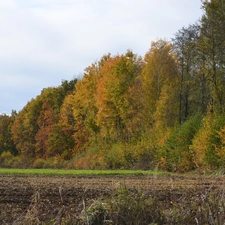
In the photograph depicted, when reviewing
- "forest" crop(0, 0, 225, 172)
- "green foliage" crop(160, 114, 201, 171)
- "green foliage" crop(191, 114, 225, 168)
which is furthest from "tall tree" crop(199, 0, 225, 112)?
"green foliage" crop(191, 114, 225, 168)

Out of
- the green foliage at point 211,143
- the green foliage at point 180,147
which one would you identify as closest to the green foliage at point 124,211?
the green foliage at point 211,143

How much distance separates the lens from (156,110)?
4497cm

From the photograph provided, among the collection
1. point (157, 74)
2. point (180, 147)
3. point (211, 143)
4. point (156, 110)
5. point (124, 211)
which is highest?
point (157, 74)

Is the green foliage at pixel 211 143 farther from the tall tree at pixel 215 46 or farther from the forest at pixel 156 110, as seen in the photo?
the tall tree at pixel 215 46

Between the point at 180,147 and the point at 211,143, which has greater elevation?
the point at 211,143

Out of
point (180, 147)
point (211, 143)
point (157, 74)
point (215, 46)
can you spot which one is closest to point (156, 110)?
point (157, 74)

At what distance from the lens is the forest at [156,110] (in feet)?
114

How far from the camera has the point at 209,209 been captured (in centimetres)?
669

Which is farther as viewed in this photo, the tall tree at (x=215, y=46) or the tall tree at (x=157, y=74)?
the tall tree at (x=157, y=74)

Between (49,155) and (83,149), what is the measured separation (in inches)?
372

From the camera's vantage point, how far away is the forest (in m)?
34.7

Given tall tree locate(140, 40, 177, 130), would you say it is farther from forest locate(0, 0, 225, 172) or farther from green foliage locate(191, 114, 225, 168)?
green foliage locate(191, 114, 225, 168)

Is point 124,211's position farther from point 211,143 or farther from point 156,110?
point 156,110

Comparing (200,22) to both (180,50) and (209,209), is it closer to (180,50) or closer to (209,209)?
(180,50)
